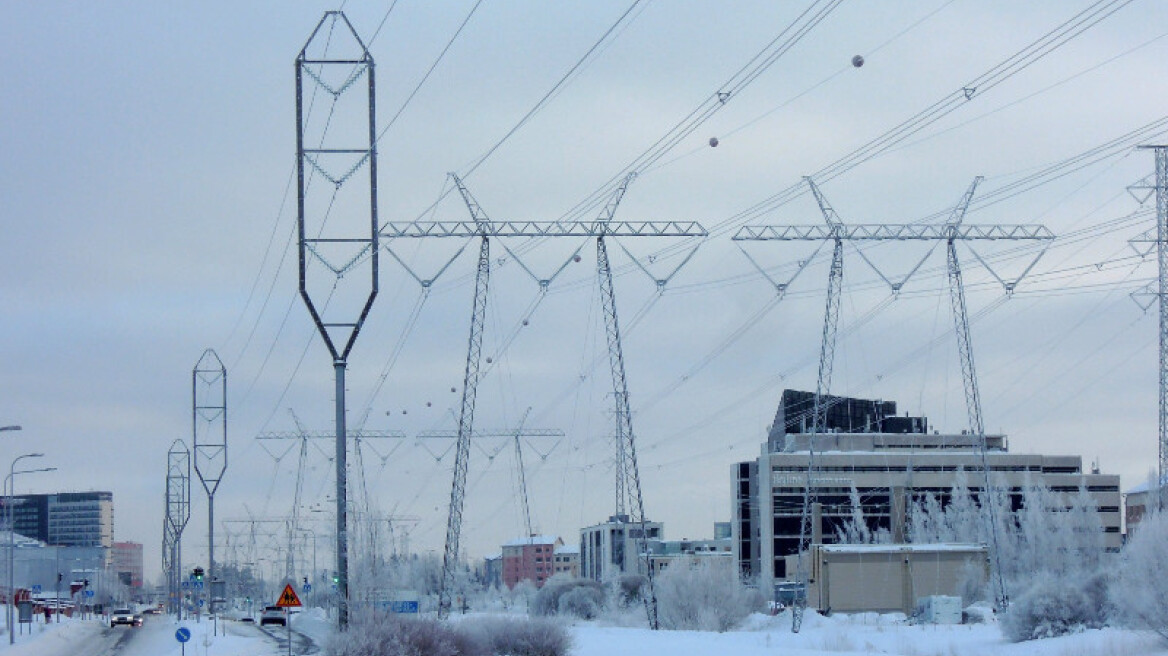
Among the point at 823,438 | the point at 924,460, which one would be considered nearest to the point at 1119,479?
the point at 924,460

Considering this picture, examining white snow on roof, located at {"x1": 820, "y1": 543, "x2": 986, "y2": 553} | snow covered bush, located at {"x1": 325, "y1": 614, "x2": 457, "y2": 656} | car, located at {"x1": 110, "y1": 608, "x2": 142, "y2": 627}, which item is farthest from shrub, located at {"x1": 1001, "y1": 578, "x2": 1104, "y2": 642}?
car, located at {"x1": 110, "y1": 608, "x2": 142, "y2": 627}

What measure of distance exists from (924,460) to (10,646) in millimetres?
97857

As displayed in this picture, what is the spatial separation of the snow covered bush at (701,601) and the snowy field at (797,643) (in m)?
1.37

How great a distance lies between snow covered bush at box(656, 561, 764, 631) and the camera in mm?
73062

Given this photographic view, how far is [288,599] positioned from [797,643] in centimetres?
1628

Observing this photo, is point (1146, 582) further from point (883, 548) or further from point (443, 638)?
point (883, 548)

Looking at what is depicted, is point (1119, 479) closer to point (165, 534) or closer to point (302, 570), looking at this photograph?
point (302, 570)

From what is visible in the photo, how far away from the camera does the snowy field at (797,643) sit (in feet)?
144

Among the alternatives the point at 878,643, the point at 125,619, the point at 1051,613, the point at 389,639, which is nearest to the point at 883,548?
the point at 1051,613

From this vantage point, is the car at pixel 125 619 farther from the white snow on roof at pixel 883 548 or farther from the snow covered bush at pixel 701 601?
the white snow on roof at pixel 883 548

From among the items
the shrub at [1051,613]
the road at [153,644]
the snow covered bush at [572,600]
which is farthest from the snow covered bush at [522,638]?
the snow covered bush at [572,600]

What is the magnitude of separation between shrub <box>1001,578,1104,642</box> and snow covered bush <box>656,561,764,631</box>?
17732 millimetres

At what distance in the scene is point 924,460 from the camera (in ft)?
504

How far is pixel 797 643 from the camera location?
1976 inches
